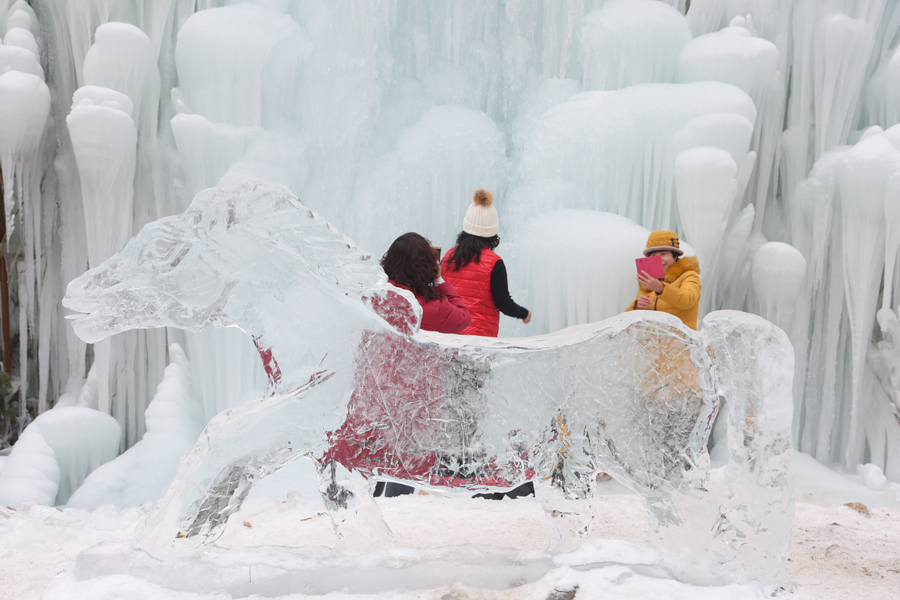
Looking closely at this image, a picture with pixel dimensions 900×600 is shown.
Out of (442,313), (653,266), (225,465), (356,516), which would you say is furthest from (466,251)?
(225,465)

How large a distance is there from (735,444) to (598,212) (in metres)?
2.47

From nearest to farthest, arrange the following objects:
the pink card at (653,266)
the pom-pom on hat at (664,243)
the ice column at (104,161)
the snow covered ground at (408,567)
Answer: the snow covered ground at (408,567)
the pink card at (653,266)
the pom-pom on hat at (664,243)
the ice column at (104,161)

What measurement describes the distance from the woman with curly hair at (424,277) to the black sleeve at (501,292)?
55 cm

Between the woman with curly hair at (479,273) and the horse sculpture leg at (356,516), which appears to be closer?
→ the horse sculpture leg at (356,516)

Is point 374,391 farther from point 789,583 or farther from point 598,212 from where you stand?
point 598,212

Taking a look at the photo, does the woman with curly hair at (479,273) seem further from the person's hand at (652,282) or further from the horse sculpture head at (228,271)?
the horse sculpture head at (228,271)

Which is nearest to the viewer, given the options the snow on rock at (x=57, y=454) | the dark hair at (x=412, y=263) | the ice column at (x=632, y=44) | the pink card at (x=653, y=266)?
the dark hair at (x=412, y=263)

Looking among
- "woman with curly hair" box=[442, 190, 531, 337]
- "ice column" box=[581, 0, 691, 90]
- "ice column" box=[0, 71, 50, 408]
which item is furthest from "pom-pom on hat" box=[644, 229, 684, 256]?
"ice column" box=[0, 71, 50, 408]

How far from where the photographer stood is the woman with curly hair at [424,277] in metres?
1.91

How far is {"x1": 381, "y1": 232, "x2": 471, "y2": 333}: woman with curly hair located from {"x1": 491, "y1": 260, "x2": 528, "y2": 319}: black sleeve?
1.81 feet

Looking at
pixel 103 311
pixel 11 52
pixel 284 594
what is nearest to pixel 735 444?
pixel 284 594

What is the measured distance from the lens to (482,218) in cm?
259

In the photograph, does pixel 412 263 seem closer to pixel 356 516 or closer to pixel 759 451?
pixel 356 516

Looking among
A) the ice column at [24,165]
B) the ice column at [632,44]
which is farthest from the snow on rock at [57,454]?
the ice column at [632,44]
